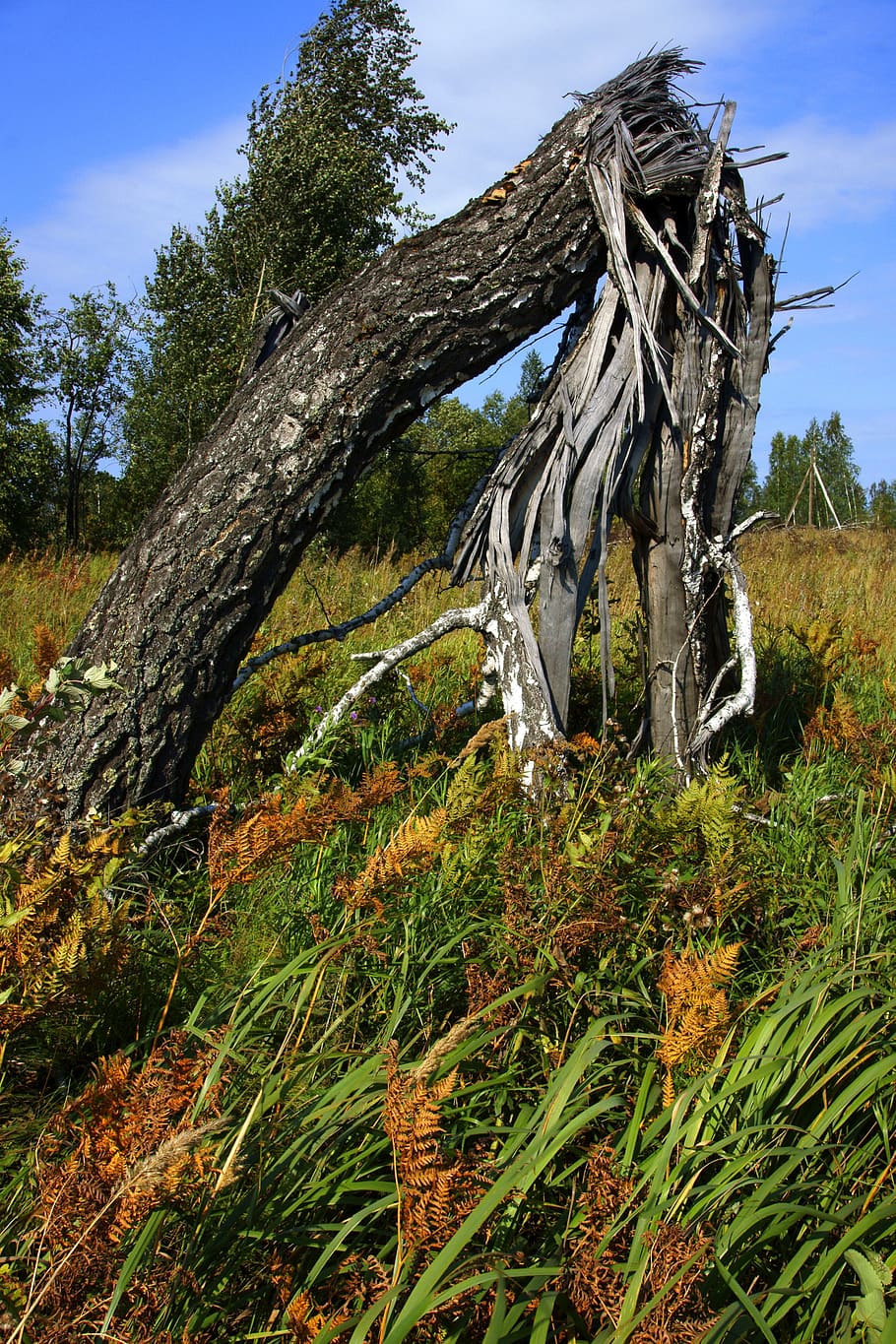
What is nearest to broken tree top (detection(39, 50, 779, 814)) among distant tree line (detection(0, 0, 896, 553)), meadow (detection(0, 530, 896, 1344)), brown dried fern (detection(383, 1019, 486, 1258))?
meadow (detection(0, 530, 896, 1344))

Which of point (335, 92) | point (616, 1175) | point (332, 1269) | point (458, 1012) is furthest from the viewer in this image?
point (335, 92)

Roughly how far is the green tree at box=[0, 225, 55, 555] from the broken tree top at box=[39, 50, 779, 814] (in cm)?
2603

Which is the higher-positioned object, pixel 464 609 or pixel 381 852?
pixel 464 609

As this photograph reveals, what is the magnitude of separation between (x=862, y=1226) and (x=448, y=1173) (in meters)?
0.75

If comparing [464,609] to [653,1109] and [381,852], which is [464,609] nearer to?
[381,852]

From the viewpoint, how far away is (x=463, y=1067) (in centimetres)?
224

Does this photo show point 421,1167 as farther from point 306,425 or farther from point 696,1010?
point 306,425

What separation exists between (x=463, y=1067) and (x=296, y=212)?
2614 cm

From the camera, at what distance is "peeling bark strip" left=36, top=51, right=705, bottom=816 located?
10.6 feet

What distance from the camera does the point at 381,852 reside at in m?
2.24

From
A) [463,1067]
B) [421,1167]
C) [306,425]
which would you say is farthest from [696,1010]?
[306,425]

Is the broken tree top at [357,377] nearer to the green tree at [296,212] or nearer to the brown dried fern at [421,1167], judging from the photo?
the brown dried fern at [421,1167]

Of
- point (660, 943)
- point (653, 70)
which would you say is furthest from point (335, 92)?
point (660, 943)

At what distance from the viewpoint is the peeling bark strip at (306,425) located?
10.6 feet
